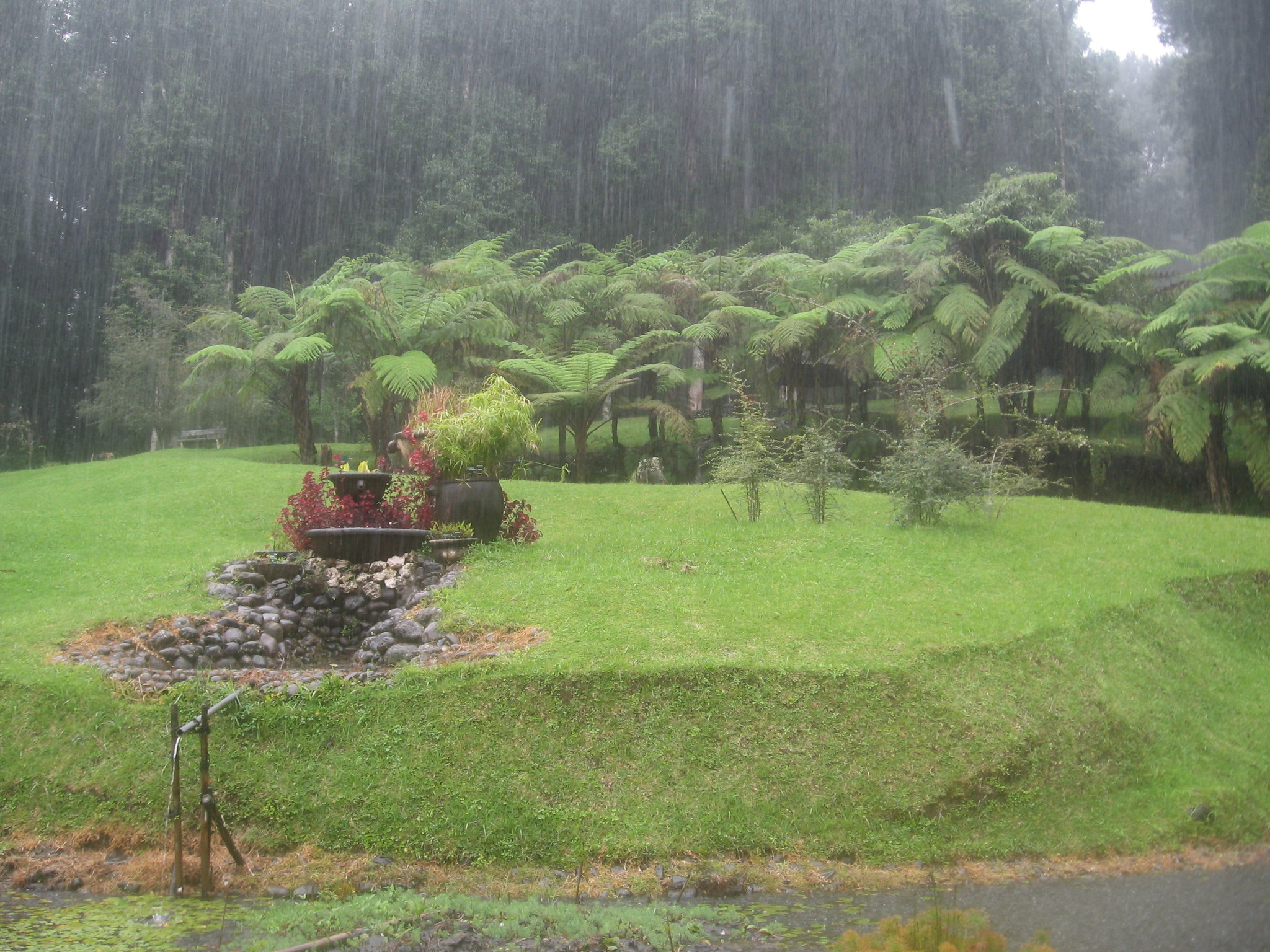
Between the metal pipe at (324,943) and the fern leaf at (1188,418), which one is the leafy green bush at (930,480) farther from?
the metal pipe at (324,943)

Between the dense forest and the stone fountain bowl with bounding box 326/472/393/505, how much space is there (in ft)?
43.1

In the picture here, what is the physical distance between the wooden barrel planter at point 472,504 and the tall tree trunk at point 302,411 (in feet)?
27.2

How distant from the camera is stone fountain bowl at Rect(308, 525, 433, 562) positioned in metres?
8.16

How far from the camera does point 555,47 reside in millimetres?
26109

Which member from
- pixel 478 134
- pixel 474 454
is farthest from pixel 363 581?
pixel 478 134

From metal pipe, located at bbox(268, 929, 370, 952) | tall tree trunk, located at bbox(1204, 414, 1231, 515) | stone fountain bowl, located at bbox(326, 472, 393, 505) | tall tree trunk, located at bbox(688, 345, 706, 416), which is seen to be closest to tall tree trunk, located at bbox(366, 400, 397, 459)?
tall tree trunk, located at bbox(688, 345, 706, 416)

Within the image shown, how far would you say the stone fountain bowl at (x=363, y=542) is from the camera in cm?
816

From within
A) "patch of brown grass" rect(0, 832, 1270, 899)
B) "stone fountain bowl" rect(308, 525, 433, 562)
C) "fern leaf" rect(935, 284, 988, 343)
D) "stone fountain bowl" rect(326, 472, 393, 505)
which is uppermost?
→ "fern leaf" rect(935, 284, 988, 343)

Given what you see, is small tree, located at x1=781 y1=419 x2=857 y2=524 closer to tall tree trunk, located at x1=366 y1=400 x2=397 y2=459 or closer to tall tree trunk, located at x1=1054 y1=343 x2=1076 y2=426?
tall tree trunk, located at x1=1054 y1=343 x2=1076 y2=426

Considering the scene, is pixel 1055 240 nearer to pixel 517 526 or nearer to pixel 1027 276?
pixel 1027 276

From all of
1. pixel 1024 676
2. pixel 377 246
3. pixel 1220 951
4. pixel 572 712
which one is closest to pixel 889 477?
pixel 1024 676

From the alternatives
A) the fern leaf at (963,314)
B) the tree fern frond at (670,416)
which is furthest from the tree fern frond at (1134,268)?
the tree fern frond at (670,416)

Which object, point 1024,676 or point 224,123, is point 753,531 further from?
point 224,123

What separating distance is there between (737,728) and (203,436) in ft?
63.2
